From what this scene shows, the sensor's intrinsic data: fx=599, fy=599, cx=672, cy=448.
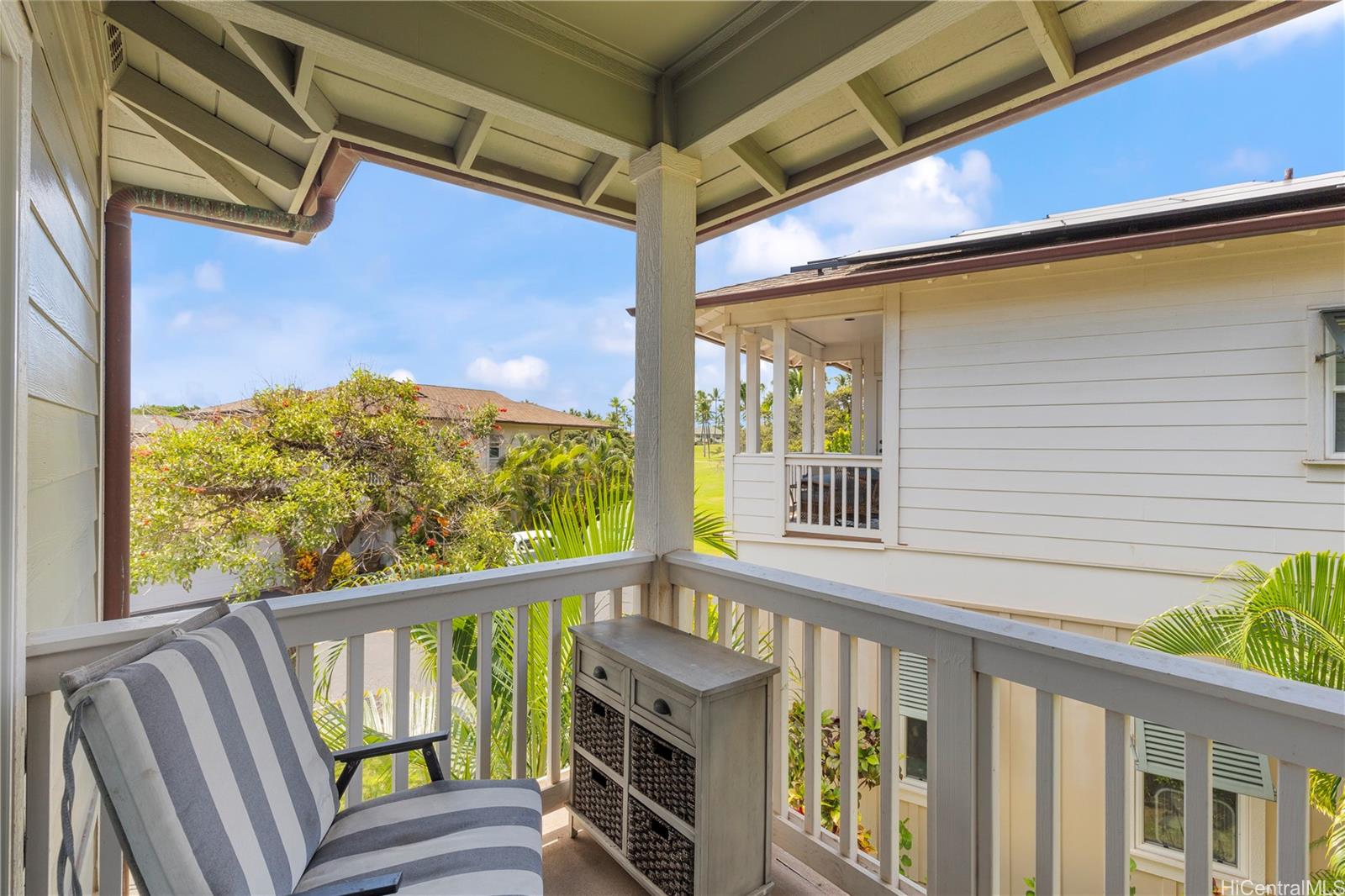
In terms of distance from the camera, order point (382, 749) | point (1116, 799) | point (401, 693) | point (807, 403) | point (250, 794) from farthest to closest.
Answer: point (807, 403)
point (401, 693)
point (382, 749)
point (1116, 799)
point (250, 794)

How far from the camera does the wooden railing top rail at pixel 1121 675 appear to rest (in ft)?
3.41

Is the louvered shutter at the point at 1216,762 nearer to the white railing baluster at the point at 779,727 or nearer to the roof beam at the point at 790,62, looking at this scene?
the white railing baluster at the point at 779,727

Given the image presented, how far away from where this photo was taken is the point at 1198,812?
46.8 inches

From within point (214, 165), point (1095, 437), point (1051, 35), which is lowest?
point (1095, 437)

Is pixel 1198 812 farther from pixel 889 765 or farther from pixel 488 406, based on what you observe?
pixel 488 406

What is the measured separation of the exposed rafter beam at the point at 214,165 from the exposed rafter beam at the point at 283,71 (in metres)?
0.70

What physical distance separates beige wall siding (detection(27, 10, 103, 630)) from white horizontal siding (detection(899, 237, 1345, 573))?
499 cm

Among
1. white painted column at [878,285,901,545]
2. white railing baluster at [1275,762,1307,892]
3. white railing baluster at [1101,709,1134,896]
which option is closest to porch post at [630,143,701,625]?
white railing baluster at [1101,709,1134,896]

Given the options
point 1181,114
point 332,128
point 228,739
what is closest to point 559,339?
point 1181,114

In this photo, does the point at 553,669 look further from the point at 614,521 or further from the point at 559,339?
the point at 559,339

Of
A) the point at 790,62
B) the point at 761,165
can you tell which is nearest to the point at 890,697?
the point at 790,62

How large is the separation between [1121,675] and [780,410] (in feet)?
15.2

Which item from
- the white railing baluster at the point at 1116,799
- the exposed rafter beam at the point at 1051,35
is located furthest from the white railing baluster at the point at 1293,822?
the exposed rafter beam at the point at 1051,35

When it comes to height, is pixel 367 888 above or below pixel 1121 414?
below
